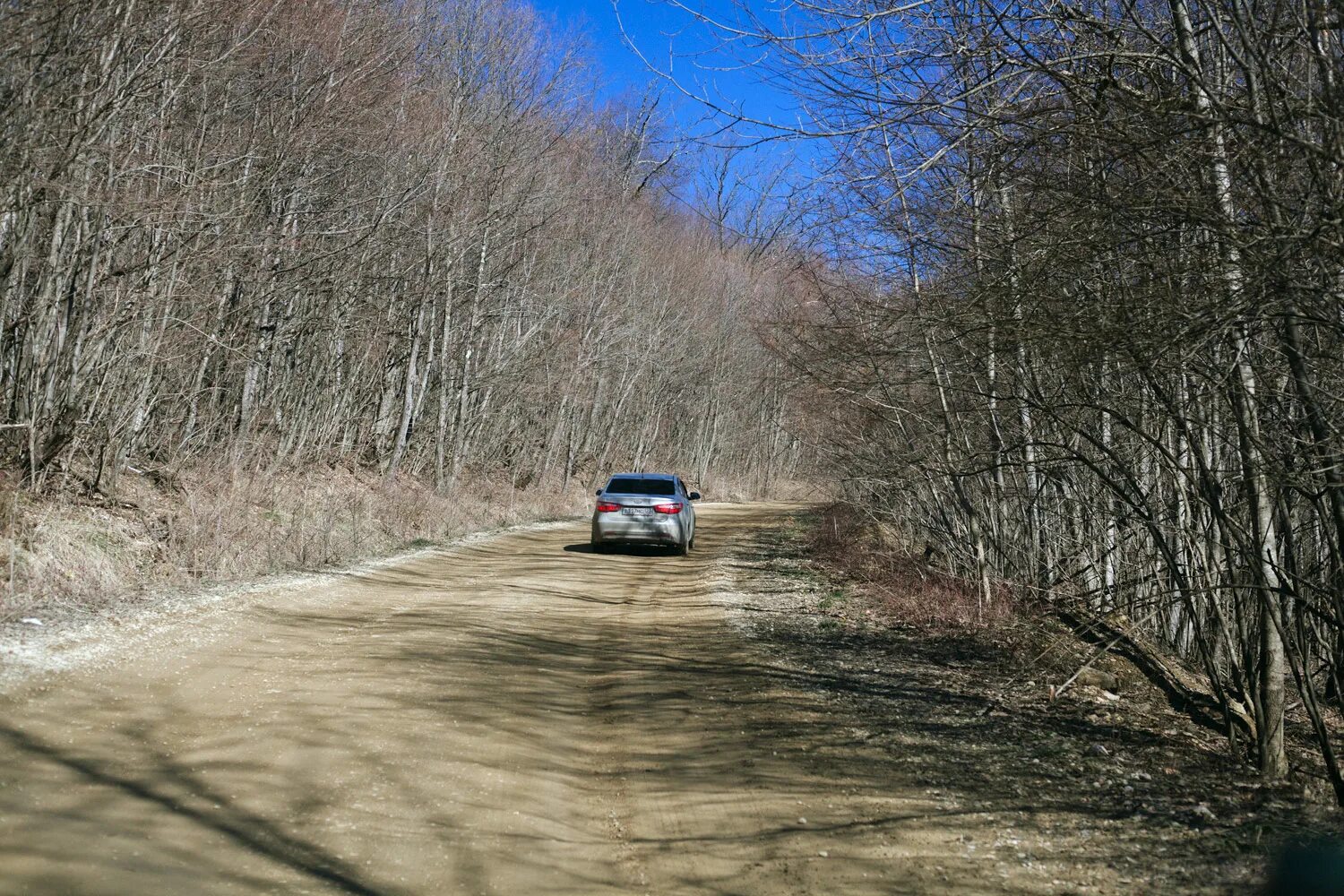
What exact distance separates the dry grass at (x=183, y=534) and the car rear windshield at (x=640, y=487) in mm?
3633

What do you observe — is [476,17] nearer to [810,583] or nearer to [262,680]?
[810,583]

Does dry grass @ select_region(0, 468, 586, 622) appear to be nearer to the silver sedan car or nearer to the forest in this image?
the forest

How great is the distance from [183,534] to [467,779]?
8488 mm

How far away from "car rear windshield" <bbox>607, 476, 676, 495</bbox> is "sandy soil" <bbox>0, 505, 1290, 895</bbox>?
11.3 meters

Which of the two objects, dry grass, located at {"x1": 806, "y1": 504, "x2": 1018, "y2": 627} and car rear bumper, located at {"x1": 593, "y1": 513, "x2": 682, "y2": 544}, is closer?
dry grass, located at {"x1": 806, "y1": 504, "x2": 1018, "y2": 627}

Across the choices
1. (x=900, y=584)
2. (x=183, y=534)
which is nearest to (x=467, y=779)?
(x=183, y=534)

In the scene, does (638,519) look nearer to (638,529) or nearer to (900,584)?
(638,529)

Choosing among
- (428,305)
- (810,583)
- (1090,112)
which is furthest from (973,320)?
(428,305)

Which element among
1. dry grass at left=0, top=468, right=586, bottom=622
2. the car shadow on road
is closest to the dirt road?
dry grass at left=0, top=468, right=586, bottom=622

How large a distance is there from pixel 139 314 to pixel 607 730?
10.8m

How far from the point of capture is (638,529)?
2147 centimetres

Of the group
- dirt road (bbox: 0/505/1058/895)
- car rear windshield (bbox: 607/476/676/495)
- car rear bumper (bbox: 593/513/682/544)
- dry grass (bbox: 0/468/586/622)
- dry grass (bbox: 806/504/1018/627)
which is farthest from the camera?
car rear windshield (bbox: 607/476/676/495)

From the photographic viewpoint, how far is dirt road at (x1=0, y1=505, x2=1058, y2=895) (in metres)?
4.95

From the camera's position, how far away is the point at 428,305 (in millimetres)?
28578
